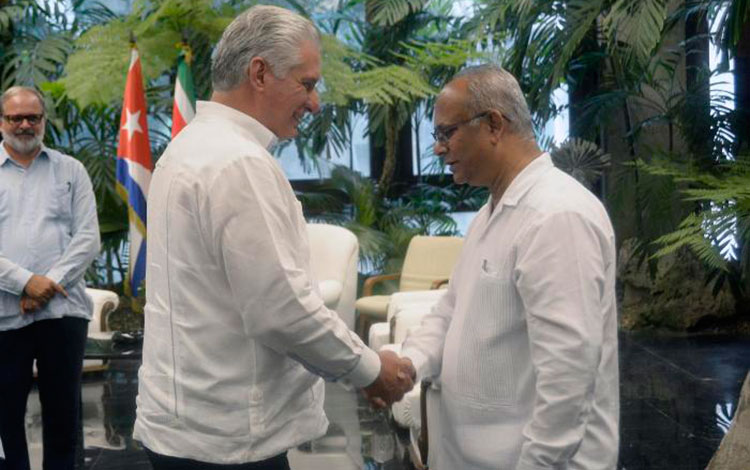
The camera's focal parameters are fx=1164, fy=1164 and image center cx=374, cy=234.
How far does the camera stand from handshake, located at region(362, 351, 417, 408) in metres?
2.49

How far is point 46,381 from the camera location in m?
4.30

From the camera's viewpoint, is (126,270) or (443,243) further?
(126,270)

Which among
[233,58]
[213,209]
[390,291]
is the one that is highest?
[233,58]

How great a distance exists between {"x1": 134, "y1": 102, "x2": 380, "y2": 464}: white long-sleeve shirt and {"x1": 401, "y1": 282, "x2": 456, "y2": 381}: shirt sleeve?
0.80ft

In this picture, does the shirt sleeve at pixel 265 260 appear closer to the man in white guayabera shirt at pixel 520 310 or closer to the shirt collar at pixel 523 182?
the man in white guayabera shirt at pixel 520 310

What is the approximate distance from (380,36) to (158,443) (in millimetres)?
9224

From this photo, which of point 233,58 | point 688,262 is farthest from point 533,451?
point 688,262

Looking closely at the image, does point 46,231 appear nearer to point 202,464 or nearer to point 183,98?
point 202,464

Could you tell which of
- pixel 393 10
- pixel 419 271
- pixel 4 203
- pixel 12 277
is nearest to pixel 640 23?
pixel 419 271

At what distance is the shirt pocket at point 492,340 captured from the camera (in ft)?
7.54

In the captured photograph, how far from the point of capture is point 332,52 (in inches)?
390

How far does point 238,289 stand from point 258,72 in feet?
1.50

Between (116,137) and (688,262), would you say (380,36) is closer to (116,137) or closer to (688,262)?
(116,137)

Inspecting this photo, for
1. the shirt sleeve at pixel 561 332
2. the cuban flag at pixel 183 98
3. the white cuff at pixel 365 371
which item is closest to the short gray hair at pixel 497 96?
the shirt sleeve at pixel 561 332
